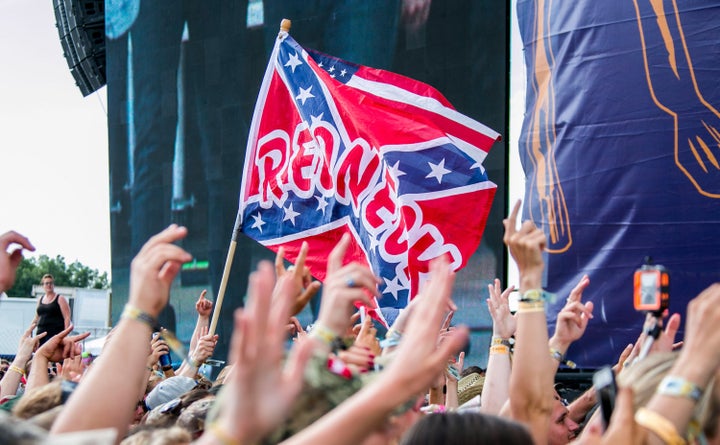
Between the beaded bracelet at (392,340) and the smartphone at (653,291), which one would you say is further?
the beaded bracelet at (392,340)

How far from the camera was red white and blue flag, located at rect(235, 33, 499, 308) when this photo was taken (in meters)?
5.74

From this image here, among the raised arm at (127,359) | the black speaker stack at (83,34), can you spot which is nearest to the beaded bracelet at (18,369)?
the raised arm at (127,359)

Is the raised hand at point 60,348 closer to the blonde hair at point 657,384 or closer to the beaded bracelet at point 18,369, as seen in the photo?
the beaded bracelet at point 18,369

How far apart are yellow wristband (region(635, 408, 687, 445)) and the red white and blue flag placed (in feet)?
12.0

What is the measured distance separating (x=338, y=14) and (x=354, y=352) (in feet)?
34.4

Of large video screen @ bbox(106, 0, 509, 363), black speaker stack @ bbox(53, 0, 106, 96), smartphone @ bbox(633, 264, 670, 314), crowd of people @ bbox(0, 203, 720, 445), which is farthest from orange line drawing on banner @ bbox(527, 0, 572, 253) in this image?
black speaker stack @ bbox(53, 0, 106, 96)

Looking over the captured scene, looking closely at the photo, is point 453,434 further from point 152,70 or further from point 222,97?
point 152,70

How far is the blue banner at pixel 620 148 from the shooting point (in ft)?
19.4

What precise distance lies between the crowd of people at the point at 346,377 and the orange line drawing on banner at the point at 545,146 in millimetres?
3255

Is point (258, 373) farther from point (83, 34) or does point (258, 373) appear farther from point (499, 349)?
point (83, 34)

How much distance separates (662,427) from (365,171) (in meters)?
4.38

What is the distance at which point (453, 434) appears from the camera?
1.92m

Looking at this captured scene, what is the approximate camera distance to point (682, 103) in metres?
5.94

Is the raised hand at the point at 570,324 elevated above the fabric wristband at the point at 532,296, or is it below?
below
